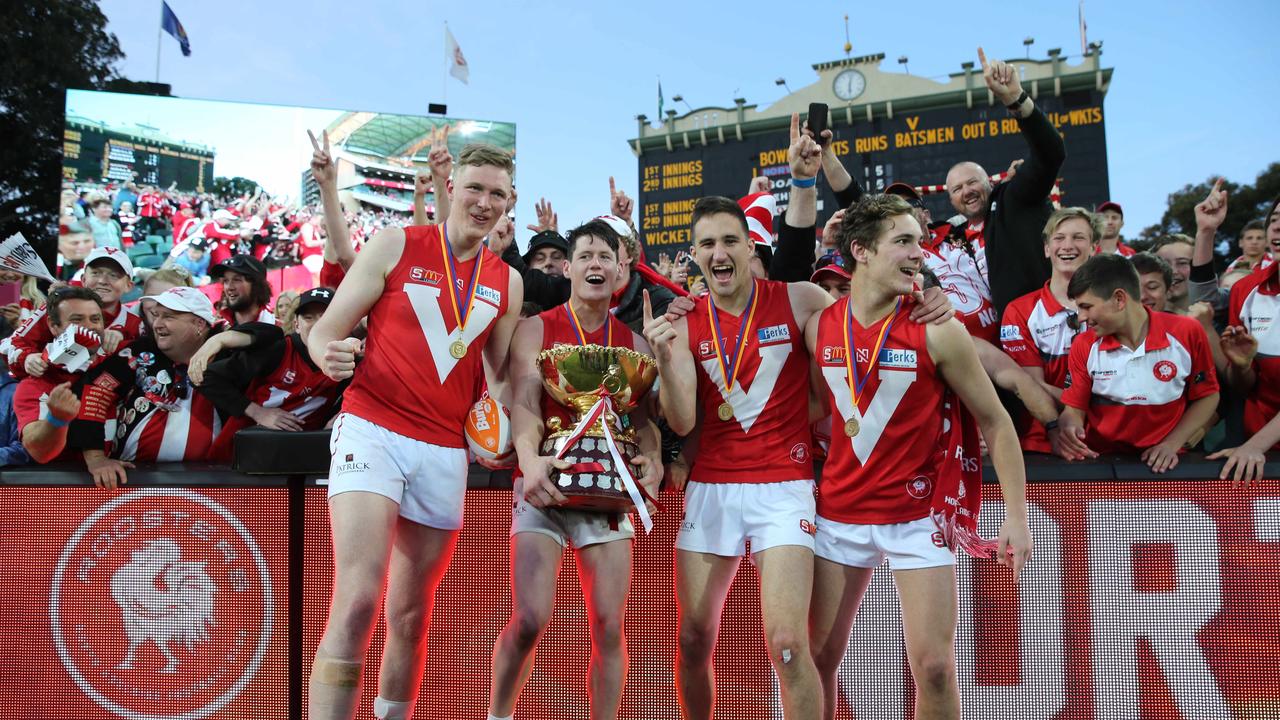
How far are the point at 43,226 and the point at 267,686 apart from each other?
2949 cm

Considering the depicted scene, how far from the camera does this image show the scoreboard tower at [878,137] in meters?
19.7

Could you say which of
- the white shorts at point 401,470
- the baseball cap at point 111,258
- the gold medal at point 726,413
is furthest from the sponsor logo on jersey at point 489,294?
the baseball cap at point 111,258

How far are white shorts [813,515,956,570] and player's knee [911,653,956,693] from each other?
36 cm

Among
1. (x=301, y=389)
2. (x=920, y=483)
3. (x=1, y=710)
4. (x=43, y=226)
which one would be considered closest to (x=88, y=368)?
(x=301, y=389)

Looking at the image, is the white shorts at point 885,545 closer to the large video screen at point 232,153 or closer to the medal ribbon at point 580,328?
the medal ribbon at point 580,328

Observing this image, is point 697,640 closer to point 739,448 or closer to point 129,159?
point 739,448

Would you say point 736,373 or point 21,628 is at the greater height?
point 736,373

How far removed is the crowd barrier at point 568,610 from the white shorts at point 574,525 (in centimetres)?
48

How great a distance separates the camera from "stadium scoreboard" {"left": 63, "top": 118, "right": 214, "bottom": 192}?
2270 centimetres

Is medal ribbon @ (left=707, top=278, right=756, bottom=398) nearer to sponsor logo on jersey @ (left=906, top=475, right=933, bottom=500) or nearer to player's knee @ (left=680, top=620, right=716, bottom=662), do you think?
sponsor logo on jersey @ (left=906, top=475, right=933, bottom=500)

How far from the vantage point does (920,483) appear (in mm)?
3912

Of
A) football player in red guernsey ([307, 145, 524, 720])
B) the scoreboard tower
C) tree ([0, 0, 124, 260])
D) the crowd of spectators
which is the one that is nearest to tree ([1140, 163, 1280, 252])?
the scoreboard tower

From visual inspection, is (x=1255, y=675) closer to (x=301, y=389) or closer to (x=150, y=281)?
(x=301, y=389)

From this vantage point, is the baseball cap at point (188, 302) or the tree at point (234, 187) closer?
the baseball cap at point (188, 302)
